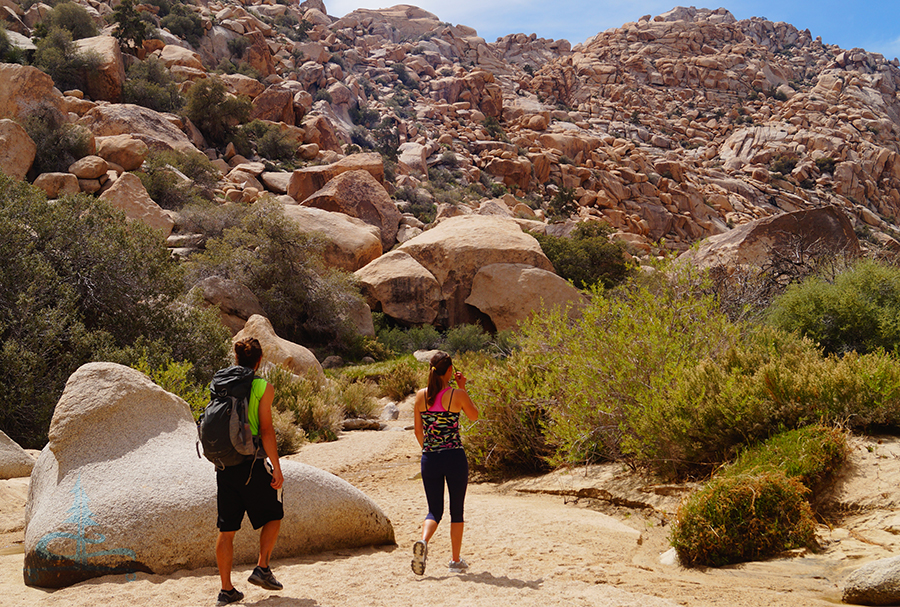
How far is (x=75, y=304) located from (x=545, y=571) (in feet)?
33.8

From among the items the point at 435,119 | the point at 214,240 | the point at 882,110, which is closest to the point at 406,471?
the point at 214,240

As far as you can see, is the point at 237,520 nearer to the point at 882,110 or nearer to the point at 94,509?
the point at 94,509

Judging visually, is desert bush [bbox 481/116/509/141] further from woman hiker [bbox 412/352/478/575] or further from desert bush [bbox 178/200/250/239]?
woman hiker [bbox 412/352/478/575]

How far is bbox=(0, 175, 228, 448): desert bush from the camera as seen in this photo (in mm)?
8984

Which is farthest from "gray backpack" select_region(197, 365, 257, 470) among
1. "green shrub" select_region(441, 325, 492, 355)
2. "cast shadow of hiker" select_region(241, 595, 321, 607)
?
"green shrub" select_region(441, 325, 492, 355)

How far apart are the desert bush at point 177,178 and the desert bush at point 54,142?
2.36 meters

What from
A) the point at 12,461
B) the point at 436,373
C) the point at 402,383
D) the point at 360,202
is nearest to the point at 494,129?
the point at 360,202

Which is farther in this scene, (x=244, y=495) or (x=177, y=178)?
(x=177, y=178)

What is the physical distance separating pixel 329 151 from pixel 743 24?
8462 cm

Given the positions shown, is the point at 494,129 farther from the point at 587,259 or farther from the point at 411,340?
the point at 411,340

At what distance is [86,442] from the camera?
461cm

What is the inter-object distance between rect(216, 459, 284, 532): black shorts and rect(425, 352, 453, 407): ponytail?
4.40 feet

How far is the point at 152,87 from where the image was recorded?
33.9m

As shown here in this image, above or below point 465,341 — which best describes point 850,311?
above
